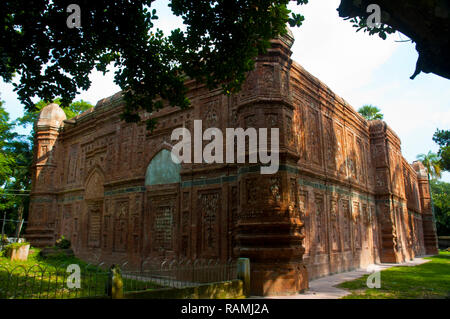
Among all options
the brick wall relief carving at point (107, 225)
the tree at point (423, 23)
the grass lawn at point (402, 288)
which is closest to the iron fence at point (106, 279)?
the brick wall relief carving at point (107, 225)

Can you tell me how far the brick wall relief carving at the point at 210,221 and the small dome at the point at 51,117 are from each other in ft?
42.9

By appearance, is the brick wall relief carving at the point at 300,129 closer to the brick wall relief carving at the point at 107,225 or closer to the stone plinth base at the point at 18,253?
the brick wall relief carving at the point at 107,225

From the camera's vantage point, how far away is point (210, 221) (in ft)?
32.9

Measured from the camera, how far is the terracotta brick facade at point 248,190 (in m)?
8.12

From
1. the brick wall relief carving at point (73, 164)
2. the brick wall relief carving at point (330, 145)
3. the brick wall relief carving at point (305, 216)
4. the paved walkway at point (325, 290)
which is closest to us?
the paved walkway at point (325, 290)

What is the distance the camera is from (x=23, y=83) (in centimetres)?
598

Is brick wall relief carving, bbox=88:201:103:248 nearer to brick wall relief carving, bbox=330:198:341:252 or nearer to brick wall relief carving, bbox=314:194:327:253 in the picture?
brick wall relief carving, bbox=314:194:327:253

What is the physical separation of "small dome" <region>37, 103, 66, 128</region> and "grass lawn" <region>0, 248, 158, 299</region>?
7.19m

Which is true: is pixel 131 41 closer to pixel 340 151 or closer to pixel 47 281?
pixel 47 281

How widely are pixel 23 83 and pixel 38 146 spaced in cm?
1453

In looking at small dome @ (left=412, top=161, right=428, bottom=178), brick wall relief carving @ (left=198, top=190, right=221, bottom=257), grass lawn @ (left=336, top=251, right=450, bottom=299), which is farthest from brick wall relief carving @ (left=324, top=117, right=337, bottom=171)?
small dome @ (left=412, top=161, right=428, bottom=178)

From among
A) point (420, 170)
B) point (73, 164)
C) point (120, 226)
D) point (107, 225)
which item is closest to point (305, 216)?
point (120, 226)

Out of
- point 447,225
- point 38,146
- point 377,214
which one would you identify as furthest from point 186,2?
point 447,225
